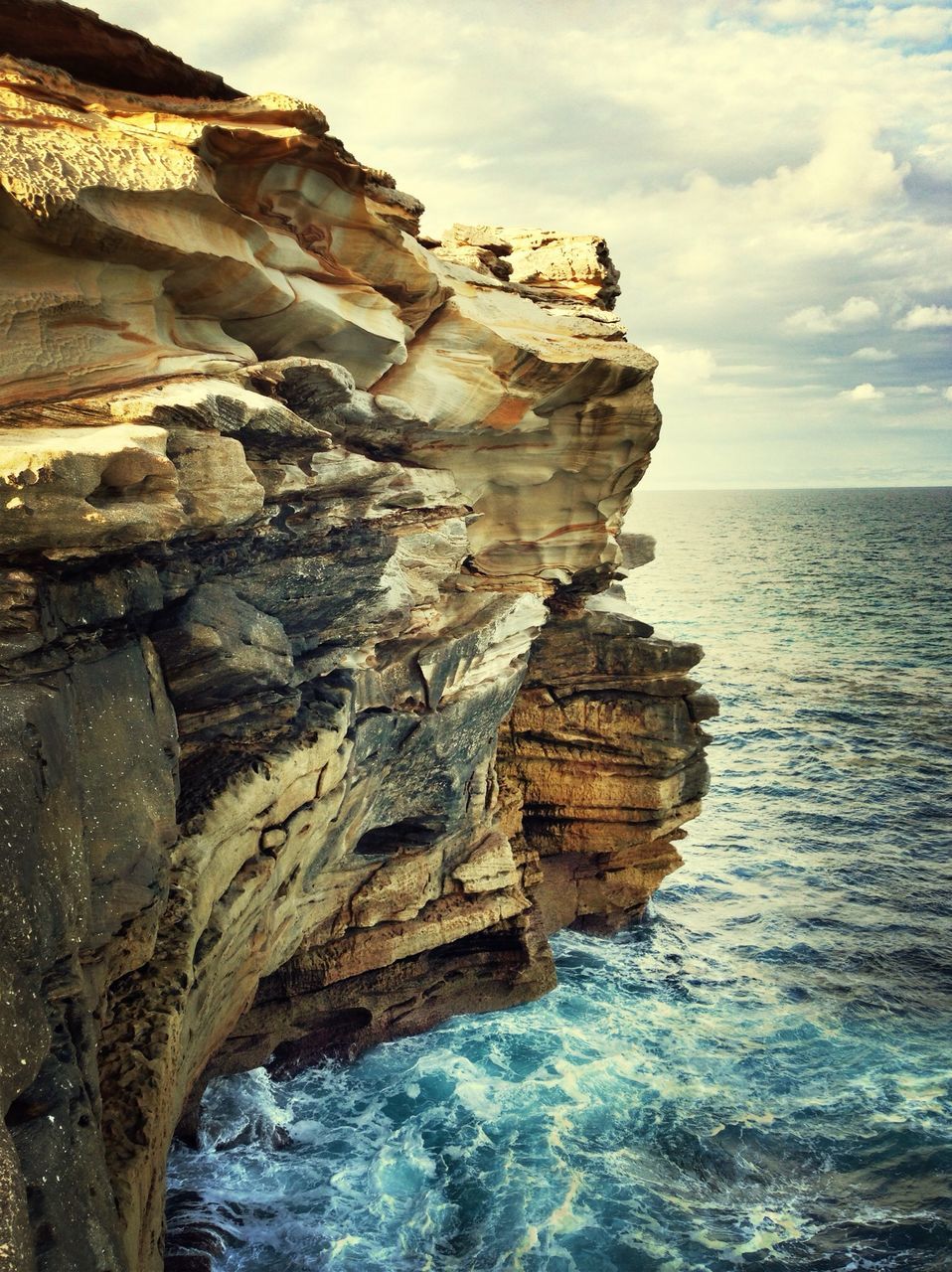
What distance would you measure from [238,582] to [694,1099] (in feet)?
50.5

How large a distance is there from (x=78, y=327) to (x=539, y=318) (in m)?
12.4

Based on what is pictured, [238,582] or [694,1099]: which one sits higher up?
[238,582]

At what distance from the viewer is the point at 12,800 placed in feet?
26.0

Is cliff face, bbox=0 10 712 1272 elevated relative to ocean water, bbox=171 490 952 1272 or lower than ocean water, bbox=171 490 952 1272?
elevated

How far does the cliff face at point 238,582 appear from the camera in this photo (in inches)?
349

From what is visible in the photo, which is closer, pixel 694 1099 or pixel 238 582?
pixel 238 582

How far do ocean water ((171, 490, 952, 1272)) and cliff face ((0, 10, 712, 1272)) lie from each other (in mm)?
2167

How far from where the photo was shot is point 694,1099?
19828mm

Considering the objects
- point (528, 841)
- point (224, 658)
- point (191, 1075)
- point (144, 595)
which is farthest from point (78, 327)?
point (528, 841)

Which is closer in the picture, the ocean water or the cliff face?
the cliff face

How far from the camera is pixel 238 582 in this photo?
1319 cm

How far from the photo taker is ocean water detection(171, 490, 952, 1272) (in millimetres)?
16000

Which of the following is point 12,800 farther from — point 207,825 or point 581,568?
point 581,568

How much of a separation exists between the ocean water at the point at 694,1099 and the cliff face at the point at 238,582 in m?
2.17
